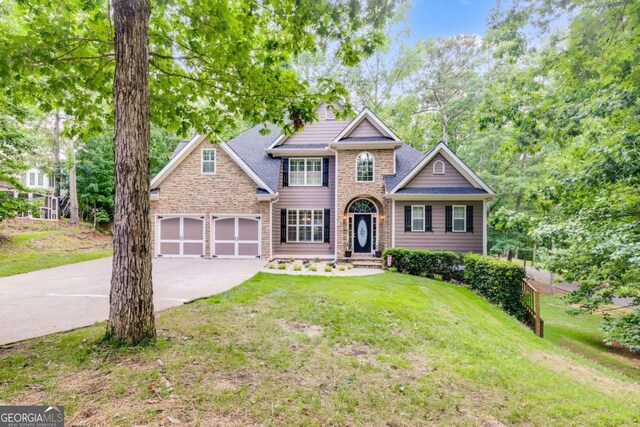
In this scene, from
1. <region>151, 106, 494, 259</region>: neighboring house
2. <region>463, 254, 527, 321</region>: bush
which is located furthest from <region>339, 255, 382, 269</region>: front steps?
<region>463, 254, 527, 321</region>: bush

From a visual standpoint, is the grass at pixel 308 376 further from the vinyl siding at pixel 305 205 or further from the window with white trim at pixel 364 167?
the window with white trim at pixel 364 167

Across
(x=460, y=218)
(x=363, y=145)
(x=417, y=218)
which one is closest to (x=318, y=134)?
(x=363, y=145)

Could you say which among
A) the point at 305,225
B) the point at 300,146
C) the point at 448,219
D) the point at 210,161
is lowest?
the point at 305,225

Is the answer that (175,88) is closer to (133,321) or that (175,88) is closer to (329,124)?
(133,321)

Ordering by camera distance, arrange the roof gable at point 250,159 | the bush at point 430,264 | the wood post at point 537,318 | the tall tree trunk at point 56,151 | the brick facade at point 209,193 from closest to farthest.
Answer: the wood post at point 537,318, the bush at point 430,264, the roof gable at point 250,159, the brick facade at point 209,193, the tall tree trunk at point 56,151

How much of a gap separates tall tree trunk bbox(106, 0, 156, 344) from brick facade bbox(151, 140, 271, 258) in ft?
33.7

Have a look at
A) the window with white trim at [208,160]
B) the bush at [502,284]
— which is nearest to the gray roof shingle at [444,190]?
the bush at [502,284]

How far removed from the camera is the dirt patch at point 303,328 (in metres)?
4.85

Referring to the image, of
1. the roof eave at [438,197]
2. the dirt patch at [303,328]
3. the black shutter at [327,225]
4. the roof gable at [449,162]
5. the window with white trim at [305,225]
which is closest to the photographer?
the dirt patch at [303,328]

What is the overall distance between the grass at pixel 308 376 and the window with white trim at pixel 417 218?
8.42m

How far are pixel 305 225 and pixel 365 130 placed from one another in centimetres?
565

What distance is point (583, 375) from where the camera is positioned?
4738 mm

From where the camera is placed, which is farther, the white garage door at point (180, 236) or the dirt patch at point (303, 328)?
the white garage door at point (180, 236)

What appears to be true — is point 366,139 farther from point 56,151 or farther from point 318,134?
point 56,151
